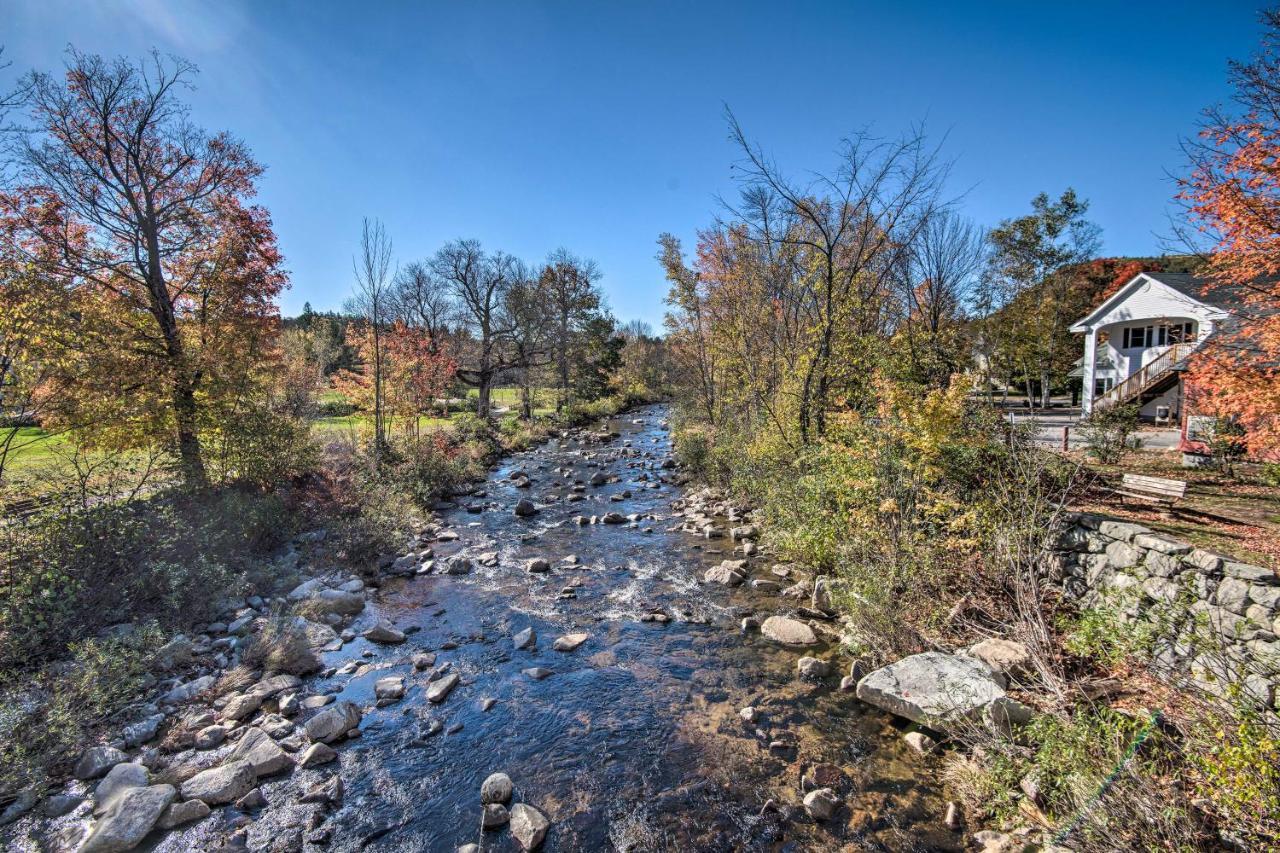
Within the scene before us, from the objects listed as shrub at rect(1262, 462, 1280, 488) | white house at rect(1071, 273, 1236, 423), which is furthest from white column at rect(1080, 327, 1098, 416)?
shrub at rect(1262, 462, 1280, 488)

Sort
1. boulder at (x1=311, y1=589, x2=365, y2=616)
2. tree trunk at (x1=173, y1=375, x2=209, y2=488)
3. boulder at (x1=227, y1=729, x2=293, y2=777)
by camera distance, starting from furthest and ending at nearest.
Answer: tree trunk at (x1=173, y1=375, x2=209, y2=488), boulder at (x1=311, y1=589, x2=365, y2=616), boulder at (x1=227, y1=729, x2=293, y2=777)

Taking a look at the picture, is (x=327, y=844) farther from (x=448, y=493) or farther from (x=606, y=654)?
(x=448, y=493)

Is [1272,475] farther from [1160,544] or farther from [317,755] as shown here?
[317,755]


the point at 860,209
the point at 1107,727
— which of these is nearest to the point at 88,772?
the point at 1107,727

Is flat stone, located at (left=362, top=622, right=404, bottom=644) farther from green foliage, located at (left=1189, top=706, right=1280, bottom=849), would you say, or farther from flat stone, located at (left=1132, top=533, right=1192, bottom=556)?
flat stone, located at (left=1132, top=533, right=1192, bottom=556)

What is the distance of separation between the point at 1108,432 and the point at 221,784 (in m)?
15.6

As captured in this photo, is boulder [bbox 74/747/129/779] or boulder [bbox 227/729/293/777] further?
boulder [bbox 227/729/293/777]

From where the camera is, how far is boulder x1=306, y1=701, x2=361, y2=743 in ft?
17.1

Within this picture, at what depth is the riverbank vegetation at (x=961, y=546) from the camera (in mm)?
3455

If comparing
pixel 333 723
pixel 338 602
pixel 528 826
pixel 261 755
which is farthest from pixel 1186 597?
pixel 338 602

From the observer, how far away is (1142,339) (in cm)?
2644

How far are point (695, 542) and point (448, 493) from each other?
28.2ft

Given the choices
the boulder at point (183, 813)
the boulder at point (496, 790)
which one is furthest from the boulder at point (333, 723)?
the boulder at point (496, 790)

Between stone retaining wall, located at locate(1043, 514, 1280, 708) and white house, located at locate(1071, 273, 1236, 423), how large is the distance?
18489 mm
